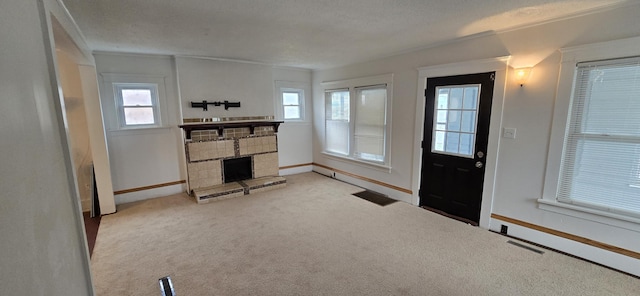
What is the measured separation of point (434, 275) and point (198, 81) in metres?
4.56

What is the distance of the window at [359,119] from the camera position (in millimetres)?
4570

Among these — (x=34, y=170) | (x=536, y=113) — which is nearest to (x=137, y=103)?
(x=34, y=170)

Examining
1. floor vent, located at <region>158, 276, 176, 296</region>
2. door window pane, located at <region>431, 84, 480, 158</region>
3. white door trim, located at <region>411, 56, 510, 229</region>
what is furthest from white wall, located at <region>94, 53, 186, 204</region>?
door window pane, located at <region>431, 84, 480, 158</region>

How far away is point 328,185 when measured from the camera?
17.3ft

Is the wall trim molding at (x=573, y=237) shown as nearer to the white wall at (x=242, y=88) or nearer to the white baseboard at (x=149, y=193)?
the white wall at (x=242, y=88)

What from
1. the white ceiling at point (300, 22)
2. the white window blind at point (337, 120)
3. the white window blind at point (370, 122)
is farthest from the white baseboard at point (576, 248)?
the white window blind at point (337, 120)

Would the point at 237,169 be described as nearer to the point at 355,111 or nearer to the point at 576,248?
the point at 355,111

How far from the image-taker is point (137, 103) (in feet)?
14.4

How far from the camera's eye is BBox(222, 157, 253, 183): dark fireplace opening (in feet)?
16.7

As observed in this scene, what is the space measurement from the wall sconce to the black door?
0.80 feet

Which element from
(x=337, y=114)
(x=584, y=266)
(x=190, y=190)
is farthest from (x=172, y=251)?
(x=584, y=266)

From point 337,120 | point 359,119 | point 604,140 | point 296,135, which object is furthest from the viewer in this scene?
point 296,135

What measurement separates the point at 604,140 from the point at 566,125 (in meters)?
0.31

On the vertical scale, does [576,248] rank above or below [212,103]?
below
